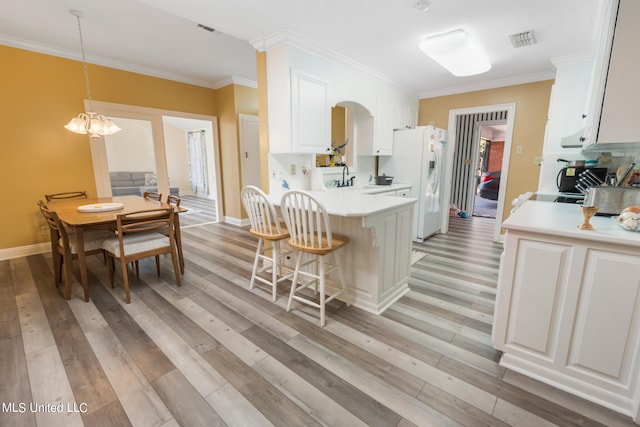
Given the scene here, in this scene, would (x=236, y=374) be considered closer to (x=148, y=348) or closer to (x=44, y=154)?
(x=148, y=348)

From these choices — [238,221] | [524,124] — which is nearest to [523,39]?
[524,124]

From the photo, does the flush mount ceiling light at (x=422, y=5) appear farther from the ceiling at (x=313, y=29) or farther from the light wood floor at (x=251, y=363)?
the light wood floor at (x=251, y=363)

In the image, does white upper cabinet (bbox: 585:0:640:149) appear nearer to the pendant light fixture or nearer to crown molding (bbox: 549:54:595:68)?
crown molding (bbox: 549:54:595:68)

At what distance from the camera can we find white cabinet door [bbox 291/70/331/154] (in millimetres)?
2840

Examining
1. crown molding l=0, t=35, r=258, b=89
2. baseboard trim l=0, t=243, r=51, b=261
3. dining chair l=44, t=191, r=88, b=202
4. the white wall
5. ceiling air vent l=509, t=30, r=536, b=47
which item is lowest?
baseboard trim l=0, t=243, r=51, b=261

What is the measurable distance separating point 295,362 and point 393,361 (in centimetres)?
62

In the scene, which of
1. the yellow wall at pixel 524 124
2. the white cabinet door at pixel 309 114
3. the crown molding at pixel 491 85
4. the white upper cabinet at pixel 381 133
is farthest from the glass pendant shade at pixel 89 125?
the yellow wall at pixel 524 124

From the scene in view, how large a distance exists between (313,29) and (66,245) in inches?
118

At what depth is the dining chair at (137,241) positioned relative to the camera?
2379 mm

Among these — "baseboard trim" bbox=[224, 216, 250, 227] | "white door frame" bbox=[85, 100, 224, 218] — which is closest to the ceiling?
"white door frame" bbox=[85, 100, 224, 218]

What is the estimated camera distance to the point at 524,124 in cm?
412

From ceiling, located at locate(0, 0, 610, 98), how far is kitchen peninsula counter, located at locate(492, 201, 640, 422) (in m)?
1.94

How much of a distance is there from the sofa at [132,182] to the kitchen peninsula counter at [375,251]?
13.3 ft

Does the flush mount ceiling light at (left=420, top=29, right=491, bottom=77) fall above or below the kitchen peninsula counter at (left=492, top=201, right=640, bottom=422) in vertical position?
above
